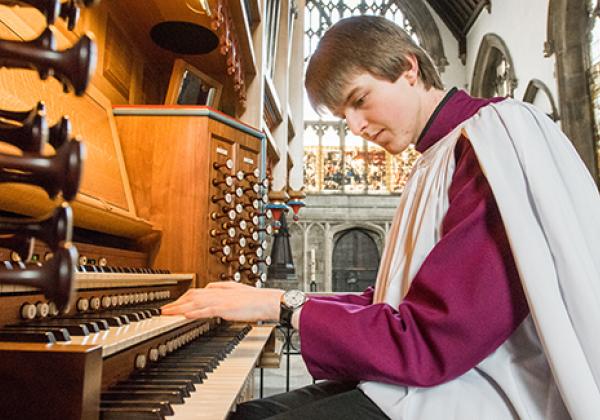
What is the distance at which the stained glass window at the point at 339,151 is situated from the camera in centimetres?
1412

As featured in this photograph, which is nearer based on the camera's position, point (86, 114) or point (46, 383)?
point (46, 383)

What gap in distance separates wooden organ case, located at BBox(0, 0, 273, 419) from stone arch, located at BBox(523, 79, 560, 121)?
649 centimetres

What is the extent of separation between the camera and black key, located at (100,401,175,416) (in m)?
1.01

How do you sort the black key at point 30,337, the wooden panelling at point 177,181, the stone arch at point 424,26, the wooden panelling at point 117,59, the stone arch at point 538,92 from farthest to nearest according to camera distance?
the stone arch at point 424,26 < the stone arch at point 538,92 < the wooden panelling at point 117,59 < the wooden panelling at point 177,181 < the black key at point 30,337

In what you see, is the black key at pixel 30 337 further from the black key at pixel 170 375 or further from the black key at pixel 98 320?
the black key at pixel 170 375

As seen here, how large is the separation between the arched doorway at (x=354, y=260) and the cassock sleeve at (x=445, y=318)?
1304 centimetres

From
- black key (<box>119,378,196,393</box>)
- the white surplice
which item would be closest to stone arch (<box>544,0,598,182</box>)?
the white surplice

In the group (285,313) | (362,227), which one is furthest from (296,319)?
(362,227)

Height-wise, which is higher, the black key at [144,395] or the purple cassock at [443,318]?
the purple cassock at [443,318]

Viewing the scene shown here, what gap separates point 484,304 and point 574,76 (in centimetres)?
820

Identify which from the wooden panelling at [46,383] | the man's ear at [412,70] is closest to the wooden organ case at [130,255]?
the wooden panelling at [46,383]

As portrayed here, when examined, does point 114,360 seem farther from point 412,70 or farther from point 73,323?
point 412,70

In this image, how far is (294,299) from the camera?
1069mm

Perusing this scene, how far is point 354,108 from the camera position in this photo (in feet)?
4.02
